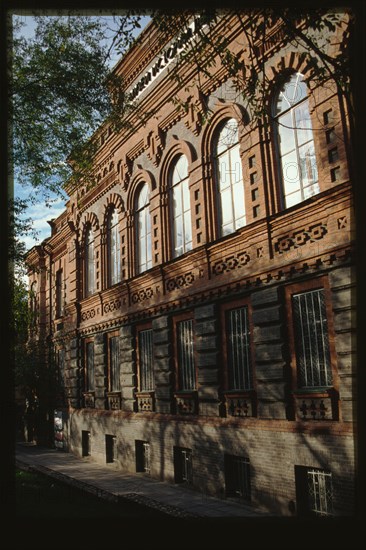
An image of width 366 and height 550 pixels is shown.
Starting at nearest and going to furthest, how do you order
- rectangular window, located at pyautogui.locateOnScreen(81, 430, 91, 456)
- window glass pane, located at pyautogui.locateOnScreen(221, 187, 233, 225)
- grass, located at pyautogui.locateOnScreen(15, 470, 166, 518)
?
1. grass, located at pyautogui.locateOnScreen(15, 470, 166, 518)
2. window glass pane, located at pyautogui.locateOnScreen(221, 187, 233, 225)
3. rectangular window, located at pyautogui.locateOnScreen(81, 430, 91, 456)

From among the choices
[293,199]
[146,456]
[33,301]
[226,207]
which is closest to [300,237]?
[293,199]

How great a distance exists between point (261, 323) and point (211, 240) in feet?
9.16

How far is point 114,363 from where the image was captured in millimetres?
16297

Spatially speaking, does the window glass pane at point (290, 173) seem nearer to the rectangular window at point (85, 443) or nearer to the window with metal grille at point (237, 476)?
the window with metal grille at point (237, 476)

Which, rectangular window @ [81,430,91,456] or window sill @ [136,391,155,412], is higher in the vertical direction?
Answer: window sill @ [136,391,155,412]

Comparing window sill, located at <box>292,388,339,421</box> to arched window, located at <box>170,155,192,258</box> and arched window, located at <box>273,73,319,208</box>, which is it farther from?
arched window, located at <box>170,155,192,258</box>

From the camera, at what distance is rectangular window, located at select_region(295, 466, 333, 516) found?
830cm

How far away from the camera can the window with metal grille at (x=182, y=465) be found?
12.0 meters

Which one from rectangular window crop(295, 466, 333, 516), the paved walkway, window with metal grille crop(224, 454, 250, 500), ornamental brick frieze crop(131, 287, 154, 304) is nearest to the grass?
the paved walkway

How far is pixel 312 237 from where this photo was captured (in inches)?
349

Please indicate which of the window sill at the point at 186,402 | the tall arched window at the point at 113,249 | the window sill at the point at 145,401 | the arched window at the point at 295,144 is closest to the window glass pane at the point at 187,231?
the arched window at the point at 295,144

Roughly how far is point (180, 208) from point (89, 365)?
26.7 feet

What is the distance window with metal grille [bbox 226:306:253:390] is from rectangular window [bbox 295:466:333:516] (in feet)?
6.91

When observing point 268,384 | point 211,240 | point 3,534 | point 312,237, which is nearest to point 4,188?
point 3,534
